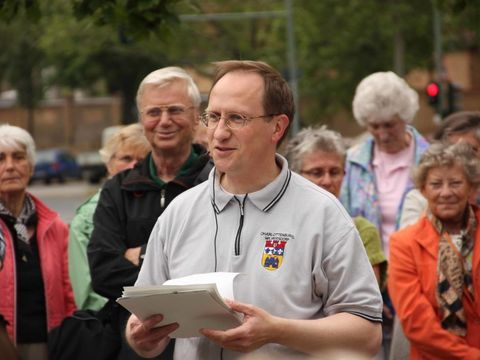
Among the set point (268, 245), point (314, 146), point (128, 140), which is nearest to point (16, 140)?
point (128, 140)

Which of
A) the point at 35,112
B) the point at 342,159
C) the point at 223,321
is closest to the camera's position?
the point at 223,321

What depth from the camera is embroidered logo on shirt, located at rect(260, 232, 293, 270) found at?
13.6ft

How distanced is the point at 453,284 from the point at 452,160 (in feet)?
2.31

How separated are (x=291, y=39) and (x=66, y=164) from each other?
22368 millimetres

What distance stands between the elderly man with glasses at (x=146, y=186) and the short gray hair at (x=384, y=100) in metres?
1.91

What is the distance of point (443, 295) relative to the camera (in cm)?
624

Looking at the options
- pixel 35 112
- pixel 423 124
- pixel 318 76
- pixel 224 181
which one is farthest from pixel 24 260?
pixel 35 112

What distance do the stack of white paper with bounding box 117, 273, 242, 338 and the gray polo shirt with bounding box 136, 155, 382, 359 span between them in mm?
130

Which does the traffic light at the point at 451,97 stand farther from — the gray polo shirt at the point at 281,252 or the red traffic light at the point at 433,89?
the gray polo shirt at the point at 281,252

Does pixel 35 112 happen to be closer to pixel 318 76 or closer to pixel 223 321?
pixel 318 76

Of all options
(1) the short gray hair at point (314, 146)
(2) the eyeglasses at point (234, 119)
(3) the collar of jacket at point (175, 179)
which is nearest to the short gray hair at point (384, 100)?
(1) the short gray hair at point (314, 146)

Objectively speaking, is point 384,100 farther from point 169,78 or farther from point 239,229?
point 239,229

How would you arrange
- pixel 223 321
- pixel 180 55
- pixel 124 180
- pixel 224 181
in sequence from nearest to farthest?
pixel 223 321 < pixel 224 181 < pixel 124 180 < pixel 180 55

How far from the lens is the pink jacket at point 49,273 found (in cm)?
680
